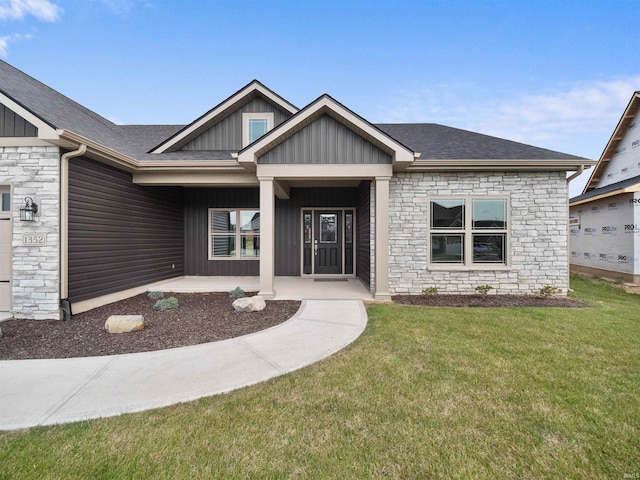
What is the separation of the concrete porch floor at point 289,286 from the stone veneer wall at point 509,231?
118 centimetres

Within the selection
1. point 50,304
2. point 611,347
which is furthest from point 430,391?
point 50,304

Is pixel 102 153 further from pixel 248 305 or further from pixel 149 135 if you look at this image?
pixel 149 135

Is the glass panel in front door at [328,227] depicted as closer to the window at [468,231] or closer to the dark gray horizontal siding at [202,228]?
the dark gray horizontal siding at [202,228]

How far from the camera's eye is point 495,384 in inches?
109

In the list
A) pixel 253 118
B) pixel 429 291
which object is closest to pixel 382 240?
pixel 429 291

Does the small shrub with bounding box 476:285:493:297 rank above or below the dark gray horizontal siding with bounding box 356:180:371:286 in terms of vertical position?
below

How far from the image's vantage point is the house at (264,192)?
4844mm

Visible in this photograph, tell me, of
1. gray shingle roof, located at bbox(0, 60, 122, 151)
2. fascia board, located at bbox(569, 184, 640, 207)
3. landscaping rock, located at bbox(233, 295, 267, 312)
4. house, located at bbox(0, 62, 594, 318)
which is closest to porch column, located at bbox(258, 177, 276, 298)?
house, located at bbox(0, 62, 594, 318)

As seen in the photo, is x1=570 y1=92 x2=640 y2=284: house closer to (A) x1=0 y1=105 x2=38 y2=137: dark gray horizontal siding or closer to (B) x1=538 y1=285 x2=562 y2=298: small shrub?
(B) x1=538 y1=285 x2=562 y2=298: small shrub

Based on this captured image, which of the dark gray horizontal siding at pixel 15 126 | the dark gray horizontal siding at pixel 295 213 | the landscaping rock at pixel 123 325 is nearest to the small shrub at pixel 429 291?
the dark gray horizontal siding at pixel 295 213

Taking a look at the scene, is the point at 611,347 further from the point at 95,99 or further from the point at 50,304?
the point at 95,99

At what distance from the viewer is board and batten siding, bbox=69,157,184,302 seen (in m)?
5.25

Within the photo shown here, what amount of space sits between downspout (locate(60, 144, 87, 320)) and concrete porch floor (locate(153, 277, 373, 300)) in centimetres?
230

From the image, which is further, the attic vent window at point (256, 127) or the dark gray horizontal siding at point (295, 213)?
the dark gray horizontal siding at point (295, 213)
